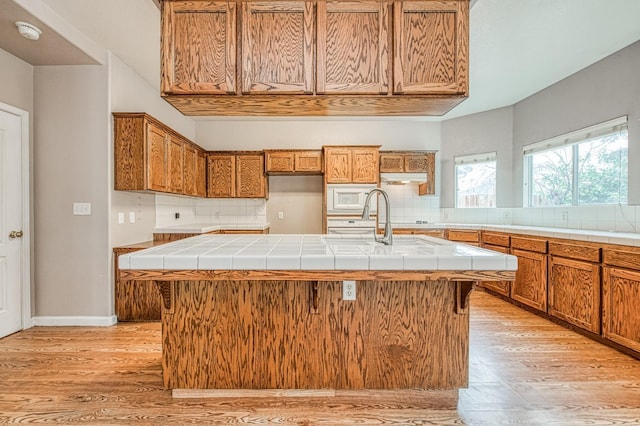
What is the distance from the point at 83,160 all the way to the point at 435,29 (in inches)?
124

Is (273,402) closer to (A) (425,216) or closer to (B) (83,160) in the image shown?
(B) (83,160)

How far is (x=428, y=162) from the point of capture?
491 cm

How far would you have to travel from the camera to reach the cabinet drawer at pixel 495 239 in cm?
379

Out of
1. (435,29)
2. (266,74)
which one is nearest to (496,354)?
(435,29)

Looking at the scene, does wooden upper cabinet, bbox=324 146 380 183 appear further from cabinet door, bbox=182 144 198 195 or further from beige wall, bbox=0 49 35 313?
beige wall, bbox=0 49 35 313

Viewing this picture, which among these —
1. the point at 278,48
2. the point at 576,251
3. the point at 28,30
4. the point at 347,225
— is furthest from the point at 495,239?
the point at 28,30

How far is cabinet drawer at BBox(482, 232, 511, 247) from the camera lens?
3.79 metres

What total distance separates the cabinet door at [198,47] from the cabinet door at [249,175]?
291 cm

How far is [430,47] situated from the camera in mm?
1988

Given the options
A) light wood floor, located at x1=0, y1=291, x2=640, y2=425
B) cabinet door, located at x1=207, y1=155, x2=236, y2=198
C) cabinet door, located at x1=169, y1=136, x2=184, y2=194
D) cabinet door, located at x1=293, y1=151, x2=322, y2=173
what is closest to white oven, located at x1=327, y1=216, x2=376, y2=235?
cabinet door, located at x1=293, y1=151, x2=322, y2=173

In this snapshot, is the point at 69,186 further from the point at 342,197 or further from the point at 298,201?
the point at 342,197

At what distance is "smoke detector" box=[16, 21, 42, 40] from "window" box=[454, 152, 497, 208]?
5.06 metres

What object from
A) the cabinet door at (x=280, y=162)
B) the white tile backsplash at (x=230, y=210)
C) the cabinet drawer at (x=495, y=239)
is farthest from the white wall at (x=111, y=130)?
the cabinet drawer at (x=495, y=239)

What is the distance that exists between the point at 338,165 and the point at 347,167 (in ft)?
0.44
